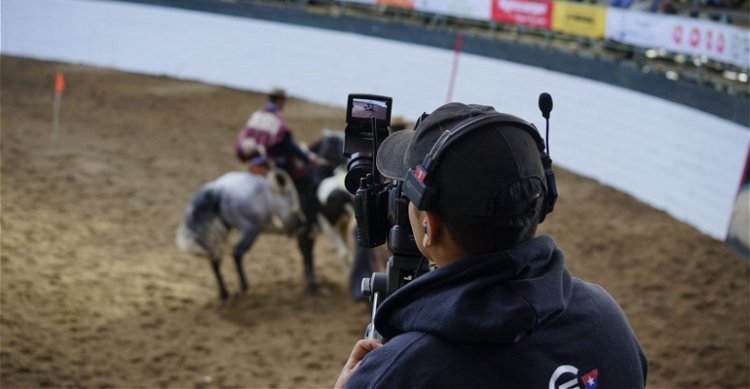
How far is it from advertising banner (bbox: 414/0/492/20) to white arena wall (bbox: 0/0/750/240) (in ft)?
2.20

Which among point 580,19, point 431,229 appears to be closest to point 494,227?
point 431,229

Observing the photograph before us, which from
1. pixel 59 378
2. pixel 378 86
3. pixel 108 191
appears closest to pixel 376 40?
pixel 378 86

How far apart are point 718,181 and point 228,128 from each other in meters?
6.70

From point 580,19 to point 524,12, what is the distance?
1.09 metres

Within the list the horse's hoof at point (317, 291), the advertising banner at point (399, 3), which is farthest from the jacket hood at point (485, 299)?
the advertising banner at point (399, 3)

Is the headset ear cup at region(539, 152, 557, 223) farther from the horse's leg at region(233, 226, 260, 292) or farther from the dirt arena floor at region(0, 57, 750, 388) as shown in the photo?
the horse's leg at region(233, 226, 260, 292)

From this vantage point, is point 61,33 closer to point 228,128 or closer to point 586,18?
point 228,128

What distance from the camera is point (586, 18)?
11656 millimetres

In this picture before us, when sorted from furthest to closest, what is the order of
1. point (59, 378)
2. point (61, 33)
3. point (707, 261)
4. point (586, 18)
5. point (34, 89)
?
1. point (61, 33)
2. point (34, 89)
3. point (586, 18)
4. point (707, 261)
5. point (59, 378)

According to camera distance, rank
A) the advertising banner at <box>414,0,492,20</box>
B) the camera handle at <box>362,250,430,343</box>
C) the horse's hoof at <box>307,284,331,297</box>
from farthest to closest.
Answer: the advertising banner at <box>414,0,492,20</box>, the horse's hoof at <box>307,284,331,297</box>, the camera handle at <box>362,250,430,343</box>

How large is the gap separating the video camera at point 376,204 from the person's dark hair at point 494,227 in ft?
0.70

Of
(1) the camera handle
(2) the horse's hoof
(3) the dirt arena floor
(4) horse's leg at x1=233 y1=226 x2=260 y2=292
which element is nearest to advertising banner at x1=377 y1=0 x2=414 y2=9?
(3) the dirt arena floor

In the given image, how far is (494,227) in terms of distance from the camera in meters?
1.40

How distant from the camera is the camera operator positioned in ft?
4.29
